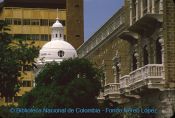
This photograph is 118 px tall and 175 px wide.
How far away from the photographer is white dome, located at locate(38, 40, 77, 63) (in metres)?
83.0

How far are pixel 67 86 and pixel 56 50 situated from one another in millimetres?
40390

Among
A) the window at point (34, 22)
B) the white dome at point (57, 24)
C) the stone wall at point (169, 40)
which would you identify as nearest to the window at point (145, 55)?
the stone wall at point (169, 40)

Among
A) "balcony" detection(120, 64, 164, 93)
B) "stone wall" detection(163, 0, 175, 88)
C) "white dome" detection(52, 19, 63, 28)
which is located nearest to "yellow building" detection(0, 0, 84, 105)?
"white dome" detection(52, 19, 63, 28)

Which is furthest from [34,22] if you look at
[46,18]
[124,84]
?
[124,84]

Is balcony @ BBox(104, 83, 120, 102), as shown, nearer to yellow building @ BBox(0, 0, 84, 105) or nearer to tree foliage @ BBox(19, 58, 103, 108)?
tree foliage @ BBox(19, 58, 103, 108)

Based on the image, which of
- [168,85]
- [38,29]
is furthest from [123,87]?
[38,29]

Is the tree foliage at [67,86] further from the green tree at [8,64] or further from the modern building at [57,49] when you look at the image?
the modern building at [57,49]

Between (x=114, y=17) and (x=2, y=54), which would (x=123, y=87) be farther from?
(x=2, y=54)

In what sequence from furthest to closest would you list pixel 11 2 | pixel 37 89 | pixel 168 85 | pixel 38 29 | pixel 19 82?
pixel 11 2, pixel 38 29, pixel 37 89, pixel 168 85, pixel 19 82

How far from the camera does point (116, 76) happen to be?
48.8 m

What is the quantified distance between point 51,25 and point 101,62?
43.0 metres

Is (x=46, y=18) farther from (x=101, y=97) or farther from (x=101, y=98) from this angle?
(x=101, y=98)

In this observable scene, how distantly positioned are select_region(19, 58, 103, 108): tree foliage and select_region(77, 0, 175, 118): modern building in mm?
1758

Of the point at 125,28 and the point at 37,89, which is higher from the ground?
the point at 125,28
